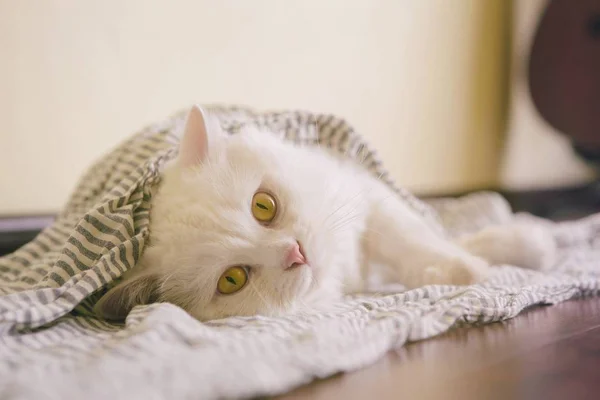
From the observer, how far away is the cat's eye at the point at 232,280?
0.86 metres

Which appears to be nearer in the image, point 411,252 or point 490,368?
point 490,368

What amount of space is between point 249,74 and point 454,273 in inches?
48.7

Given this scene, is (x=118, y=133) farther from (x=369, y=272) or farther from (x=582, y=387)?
(x=582, y=387)

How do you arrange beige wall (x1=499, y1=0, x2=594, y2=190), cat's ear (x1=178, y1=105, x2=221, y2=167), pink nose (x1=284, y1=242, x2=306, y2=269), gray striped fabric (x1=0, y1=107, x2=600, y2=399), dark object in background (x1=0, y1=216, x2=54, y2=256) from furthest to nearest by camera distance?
beige wall (x1=499, y1=0, x2=594, y2=190) → dark object in background (x1=0, y1=216, x2=54, y2=256) → cat's ear (x1=178, y1=105, x2=221, y2=167) → pink nose (x1=284, y1=242, x2=306, y2=269) → gray striped fabric (x1=0, y1=107, x2=600, y2=399)

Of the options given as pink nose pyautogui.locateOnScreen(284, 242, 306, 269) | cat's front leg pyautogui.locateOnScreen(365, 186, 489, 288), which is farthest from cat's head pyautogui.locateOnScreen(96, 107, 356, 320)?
cat's front leg pyautogui.locateOnScreen(365, 186, 489, 288)

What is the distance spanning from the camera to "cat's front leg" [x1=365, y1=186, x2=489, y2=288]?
98 cm

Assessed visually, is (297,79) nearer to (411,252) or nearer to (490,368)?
(411,252)

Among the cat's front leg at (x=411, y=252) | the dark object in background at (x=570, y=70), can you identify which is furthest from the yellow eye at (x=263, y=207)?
the dark object in background at (x=570, y=70)

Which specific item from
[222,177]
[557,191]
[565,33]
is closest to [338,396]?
[222,177]

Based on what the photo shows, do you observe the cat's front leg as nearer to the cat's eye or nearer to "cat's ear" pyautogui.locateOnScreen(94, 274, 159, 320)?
the cat's eye

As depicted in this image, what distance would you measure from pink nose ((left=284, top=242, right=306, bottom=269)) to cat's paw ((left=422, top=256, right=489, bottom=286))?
263 millimetres

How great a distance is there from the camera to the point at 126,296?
887mm

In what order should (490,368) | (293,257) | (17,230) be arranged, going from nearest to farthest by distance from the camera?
(490,368)
(293,257)
(17,230)

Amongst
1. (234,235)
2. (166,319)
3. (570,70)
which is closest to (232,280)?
(234,235)
